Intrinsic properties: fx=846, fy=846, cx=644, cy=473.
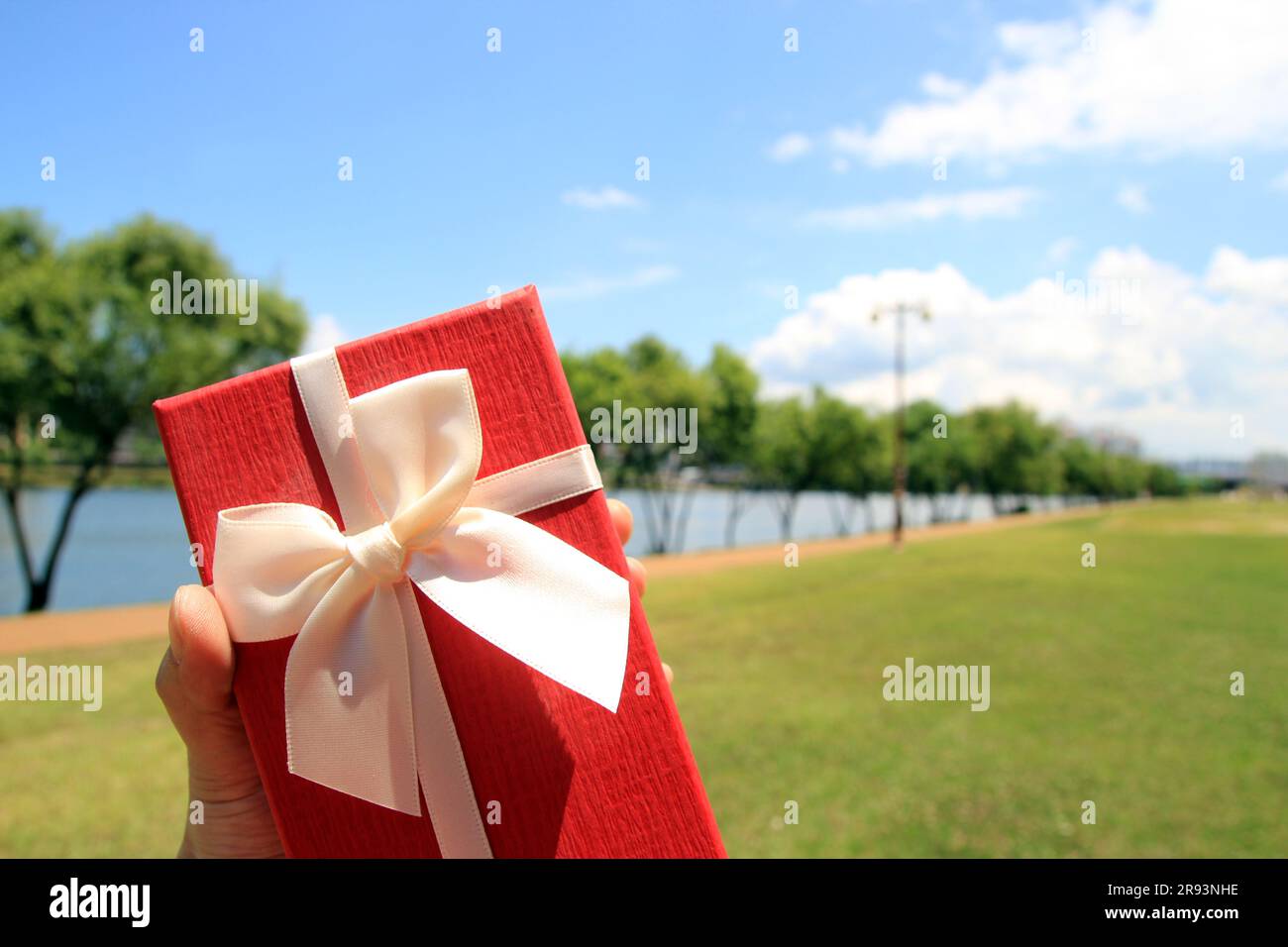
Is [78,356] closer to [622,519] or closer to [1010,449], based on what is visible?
[622,519]

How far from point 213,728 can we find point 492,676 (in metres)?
0.66

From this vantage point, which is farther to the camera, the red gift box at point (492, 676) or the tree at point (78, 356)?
the tree at point (78, 356)

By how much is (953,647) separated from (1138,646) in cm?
276

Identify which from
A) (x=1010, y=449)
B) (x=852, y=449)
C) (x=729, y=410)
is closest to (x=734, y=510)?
(x=852, y=449)

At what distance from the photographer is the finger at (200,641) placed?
154 cm

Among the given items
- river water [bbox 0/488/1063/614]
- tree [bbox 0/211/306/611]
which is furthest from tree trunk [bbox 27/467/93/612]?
river water [bbox 0/488/1063/614]

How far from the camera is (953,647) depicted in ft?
38.2

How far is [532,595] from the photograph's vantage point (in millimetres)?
1430

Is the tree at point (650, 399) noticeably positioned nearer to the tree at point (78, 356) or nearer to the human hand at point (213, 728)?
the tree at point (78, 356)

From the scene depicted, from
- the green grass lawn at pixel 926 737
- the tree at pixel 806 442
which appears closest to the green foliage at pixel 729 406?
the tree at pixel 806 442

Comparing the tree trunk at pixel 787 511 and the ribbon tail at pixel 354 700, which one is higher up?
the ribbon tail at pixel 354 700

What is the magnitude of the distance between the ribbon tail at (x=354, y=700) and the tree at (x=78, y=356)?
20.3m

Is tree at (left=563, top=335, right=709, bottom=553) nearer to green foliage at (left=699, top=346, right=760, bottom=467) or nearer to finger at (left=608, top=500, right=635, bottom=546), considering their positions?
green foliage at (left=699, top=346, right=760, bottom=467)
